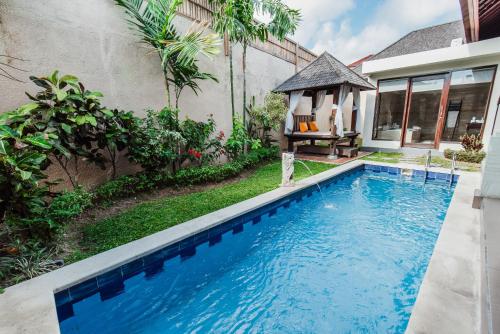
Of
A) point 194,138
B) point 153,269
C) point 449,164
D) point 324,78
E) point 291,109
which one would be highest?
point 324,78

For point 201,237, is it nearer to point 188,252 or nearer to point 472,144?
point 188,252

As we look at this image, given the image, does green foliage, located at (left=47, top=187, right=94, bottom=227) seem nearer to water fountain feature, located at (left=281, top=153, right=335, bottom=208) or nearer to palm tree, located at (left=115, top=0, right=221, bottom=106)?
palm tree, located at (left=115, top=0, right=221, bottom=106)

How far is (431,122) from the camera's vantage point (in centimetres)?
1056

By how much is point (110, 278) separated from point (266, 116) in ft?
22.0

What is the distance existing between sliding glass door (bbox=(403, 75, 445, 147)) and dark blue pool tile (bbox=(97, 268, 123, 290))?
36.7 feet

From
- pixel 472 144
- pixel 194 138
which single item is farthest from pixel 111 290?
pixel 472 144

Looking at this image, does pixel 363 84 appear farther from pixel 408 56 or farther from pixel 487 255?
pixel 487 255

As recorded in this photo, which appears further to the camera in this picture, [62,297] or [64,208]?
[64,208]

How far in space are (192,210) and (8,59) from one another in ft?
11.9

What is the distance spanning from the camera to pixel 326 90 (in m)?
8.97

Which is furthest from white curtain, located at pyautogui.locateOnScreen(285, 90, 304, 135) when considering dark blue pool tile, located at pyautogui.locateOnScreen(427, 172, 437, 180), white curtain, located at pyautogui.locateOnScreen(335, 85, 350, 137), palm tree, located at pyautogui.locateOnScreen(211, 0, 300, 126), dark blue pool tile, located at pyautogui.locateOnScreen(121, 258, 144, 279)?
dark blue pool tile, located at pyautogui.locateOnScreen(121, 258, 144, 279)

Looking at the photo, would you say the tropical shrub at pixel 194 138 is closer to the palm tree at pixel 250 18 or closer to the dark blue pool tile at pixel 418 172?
the palm tree at pixel 250 18

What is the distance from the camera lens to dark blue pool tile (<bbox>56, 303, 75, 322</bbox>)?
87.0 inches

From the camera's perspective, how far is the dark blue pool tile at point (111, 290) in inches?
98.2
